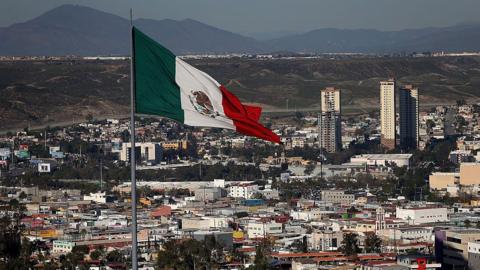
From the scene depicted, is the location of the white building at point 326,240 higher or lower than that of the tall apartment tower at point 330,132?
lower

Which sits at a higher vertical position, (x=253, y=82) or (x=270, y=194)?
(x=253, y=82)

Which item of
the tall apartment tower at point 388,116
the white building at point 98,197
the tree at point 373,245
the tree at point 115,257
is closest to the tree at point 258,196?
the white building at point 98,197

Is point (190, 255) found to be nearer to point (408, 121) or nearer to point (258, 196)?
point (258, 196)

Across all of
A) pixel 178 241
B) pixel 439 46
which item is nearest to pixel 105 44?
pixel 439 46

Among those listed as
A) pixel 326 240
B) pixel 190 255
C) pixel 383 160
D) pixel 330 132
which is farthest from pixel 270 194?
pixel 190 255

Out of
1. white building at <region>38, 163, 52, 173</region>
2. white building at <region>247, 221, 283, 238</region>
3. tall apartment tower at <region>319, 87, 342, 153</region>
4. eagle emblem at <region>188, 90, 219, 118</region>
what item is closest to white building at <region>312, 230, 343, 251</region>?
white building at <region>247, 221, 283, 238</region>

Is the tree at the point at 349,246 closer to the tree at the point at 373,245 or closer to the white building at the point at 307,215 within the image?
the tree at the point at 373,245

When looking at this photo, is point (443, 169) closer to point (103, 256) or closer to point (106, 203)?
point (106, 203)
